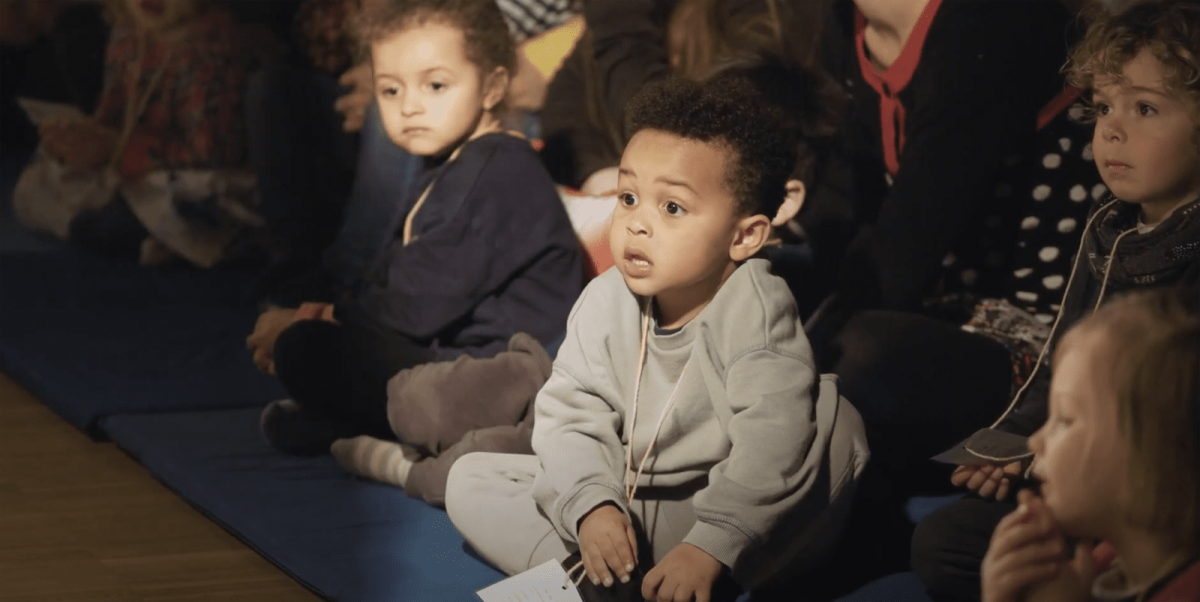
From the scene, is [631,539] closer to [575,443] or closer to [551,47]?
[575,443]

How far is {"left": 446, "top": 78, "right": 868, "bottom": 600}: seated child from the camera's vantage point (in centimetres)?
151

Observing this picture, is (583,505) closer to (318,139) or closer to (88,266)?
(318,139)

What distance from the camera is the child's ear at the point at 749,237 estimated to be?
1.62 meters

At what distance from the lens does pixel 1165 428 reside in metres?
1.17

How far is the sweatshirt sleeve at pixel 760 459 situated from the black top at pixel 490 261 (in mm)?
627

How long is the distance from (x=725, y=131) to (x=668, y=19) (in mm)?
962

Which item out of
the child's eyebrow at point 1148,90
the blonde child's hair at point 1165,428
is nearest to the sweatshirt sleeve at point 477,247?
the child's eyebrow at point 1148,90

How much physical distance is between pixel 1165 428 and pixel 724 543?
19.9 inches

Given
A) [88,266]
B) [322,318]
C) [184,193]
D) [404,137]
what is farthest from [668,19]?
[88,266]

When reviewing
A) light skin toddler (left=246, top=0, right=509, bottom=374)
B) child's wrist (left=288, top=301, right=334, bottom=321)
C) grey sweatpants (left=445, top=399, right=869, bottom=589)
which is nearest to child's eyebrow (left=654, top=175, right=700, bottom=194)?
grey sweatpants (left=445, top=399, right=869, bottom=589)

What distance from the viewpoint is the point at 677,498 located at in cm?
166

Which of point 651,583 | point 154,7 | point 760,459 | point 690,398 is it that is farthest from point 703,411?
point 154,7

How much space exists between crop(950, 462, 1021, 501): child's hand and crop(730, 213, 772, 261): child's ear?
0.38m

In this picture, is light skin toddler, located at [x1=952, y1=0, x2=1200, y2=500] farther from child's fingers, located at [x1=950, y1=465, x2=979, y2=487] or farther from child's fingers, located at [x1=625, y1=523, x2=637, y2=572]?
child's fingers, located at [x1=625, y1=523, x2=637, y2=572]
